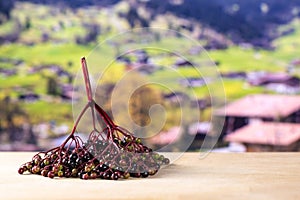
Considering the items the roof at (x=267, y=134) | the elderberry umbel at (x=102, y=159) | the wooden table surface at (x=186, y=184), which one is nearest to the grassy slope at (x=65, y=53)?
the roof at (x=267, y=134)

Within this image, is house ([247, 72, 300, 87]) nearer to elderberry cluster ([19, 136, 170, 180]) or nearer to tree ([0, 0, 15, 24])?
tree ([0, 0, 15, 24])

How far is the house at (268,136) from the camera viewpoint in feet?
8.23

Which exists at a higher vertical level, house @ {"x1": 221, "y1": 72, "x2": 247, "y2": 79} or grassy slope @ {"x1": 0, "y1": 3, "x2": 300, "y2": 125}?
grassy slope @ {"x1": 0, "y1": 3, "x2": 300, "y2": 125}

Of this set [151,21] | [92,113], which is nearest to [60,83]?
[151,21]

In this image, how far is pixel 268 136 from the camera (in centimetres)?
251

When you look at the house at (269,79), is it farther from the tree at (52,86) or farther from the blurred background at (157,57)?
the tree at (52,86)

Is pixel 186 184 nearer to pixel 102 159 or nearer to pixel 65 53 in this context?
pixel 102 159

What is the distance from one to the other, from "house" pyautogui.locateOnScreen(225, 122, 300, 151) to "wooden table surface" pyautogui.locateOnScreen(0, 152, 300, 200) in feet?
3.48

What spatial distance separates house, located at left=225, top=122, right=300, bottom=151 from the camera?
2510mm

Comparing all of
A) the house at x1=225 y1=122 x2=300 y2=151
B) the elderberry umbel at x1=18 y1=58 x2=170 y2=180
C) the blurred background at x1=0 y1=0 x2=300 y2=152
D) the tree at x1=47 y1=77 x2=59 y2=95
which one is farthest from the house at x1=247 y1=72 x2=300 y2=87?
the elderberry umbel at x1=18 y1=58 x2=170 y2=180

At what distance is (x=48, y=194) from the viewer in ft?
3.37

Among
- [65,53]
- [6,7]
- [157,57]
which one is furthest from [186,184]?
[6,7]

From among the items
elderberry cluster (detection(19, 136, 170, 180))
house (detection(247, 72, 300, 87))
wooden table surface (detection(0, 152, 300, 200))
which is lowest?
wooden table surface (detection(0, 152, 300, 200))

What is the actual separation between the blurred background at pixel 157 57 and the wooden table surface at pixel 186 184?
1.07 meters
